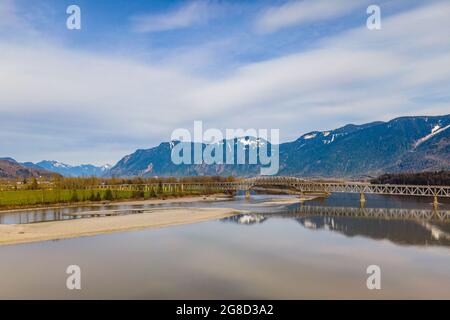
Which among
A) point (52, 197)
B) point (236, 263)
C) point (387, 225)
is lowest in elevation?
point (387, 225)

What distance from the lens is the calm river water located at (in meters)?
23.7

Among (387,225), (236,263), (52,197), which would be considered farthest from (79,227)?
(52,197)

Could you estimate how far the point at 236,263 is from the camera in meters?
31.1

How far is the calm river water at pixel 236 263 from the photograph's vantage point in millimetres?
23703

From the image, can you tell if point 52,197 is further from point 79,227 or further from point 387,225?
point 387,225

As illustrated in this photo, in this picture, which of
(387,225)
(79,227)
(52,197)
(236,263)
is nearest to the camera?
(236,263)

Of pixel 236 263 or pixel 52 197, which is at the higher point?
pixel 52 197

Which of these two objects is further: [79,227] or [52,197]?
[52,197]

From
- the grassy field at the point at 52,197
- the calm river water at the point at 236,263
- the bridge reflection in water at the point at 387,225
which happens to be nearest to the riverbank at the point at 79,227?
the calm river water at the point at 236,263

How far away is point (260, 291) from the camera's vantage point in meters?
23.6

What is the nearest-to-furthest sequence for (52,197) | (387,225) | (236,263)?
(236,263), (387,225), (52,197)

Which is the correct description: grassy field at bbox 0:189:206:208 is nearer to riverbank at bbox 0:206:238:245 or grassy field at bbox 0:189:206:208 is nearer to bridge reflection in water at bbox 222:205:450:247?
riverbank at bbox 0:206:238:245

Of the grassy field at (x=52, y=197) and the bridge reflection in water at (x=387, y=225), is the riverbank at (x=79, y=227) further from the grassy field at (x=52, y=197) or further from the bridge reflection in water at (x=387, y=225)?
the grassy field at (x=52, y=197)
